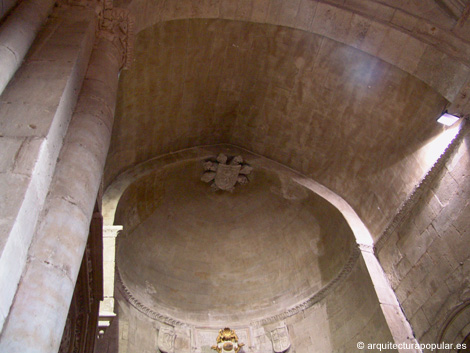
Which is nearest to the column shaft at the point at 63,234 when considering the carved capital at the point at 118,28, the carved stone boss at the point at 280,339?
the carved capital at the point at 118,28

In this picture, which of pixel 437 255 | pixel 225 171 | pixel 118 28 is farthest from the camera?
pixel 225 171

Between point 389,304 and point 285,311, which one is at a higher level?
point 285,311

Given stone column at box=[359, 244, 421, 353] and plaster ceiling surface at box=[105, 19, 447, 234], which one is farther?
plaster ceiling surface at box=[105, 19, 447, 234]

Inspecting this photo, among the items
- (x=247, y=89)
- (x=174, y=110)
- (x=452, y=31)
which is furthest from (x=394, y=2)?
Answer: (x=174, y=110)

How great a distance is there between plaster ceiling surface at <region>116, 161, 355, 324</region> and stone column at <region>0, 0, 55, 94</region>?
12.4 ft

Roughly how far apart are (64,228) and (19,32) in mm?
2006

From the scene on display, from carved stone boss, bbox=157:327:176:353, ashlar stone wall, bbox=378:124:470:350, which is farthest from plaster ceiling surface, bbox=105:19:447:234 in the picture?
carved stone boss, bbox=157:327:176:353

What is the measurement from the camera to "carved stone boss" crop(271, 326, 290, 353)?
7637 millimetres

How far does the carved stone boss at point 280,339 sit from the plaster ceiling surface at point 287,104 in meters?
2.48

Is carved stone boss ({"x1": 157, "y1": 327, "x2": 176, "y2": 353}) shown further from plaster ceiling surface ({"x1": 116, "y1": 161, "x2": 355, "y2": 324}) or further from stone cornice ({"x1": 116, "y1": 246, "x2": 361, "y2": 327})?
plaster ceiling surface ({"x1": 116, "y1": 161, "x2": 355, "y2": 324})

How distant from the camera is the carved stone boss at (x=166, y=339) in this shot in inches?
288

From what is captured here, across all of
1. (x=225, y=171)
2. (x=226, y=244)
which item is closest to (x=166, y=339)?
(x=226, y=244)

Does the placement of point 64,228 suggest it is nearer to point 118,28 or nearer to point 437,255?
point 118,28

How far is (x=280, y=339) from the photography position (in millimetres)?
7777
